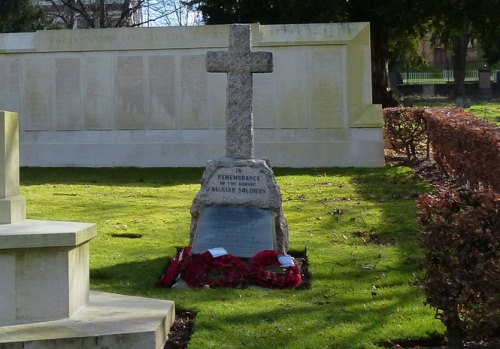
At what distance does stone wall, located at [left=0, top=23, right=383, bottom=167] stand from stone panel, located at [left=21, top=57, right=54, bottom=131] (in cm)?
2

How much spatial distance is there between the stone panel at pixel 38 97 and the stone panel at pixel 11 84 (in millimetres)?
228

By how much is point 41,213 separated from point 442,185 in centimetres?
713

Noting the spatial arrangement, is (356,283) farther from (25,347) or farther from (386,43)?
(386,43)

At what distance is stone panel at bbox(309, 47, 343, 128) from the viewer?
18922 millimetres

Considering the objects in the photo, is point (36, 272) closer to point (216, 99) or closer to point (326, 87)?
point (216, 99)

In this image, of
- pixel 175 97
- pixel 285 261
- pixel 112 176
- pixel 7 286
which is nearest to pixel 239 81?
pixel 285 261

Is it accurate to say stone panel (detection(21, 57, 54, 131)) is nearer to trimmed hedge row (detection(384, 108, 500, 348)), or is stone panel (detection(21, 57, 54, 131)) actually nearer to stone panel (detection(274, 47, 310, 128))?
stone panel (detection(274, 47, 310, 128))

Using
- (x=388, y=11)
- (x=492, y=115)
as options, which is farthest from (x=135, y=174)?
(x=492, y=115)

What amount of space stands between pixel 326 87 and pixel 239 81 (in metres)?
10.1

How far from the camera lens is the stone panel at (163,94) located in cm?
1928

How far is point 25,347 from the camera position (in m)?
5.37

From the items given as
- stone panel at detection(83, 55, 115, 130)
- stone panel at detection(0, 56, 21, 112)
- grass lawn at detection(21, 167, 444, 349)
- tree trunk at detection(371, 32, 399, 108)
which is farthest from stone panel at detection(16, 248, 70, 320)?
tree trunk at detection(371, 32, 399, 108)

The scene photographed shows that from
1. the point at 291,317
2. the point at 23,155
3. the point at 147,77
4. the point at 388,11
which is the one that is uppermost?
the point at 388,11

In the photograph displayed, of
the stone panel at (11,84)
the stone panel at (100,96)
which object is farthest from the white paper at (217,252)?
the stone panel at (11,84)
